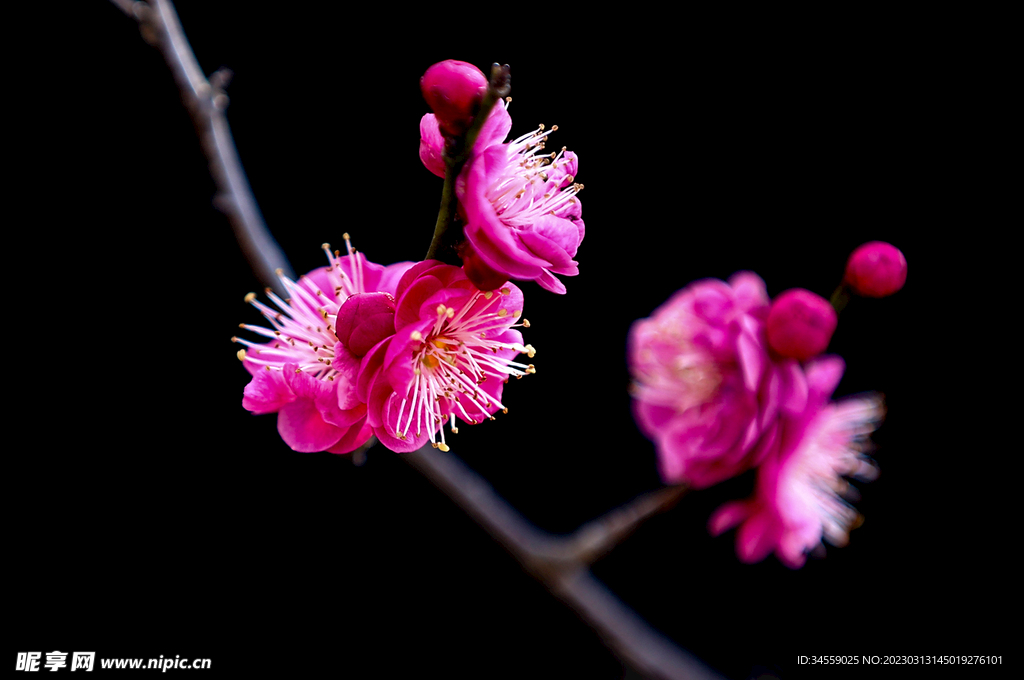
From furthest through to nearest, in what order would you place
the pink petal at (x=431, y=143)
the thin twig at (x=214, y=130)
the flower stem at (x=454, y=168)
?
the thin twig at (x=214, y=130)
the pink petal at (x=431, y=143)
the flower stem at (x=454, y=168)

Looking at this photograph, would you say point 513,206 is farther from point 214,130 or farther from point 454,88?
point 214,130

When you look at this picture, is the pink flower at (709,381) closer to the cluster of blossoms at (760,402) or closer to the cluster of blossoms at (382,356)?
the cluster of blossoms at (760,402)

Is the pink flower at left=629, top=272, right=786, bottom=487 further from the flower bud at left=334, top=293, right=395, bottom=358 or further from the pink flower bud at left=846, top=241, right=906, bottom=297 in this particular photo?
the flower bud at left=334, top=293, right=395, bottom=358

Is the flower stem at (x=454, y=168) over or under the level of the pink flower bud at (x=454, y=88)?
under

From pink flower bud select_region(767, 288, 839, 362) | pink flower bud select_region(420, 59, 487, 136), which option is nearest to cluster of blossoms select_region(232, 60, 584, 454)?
pink flower bud select_region(420, 59, 487, 136)

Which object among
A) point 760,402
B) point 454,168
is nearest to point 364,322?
point 454,168

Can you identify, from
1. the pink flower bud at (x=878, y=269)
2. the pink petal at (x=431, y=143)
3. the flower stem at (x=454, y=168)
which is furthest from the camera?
the pink flower bud at (x=878, y=269)

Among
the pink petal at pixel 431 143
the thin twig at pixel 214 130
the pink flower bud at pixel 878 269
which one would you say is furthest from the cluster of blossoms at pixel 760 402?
the thin twig at pixel 214 130
